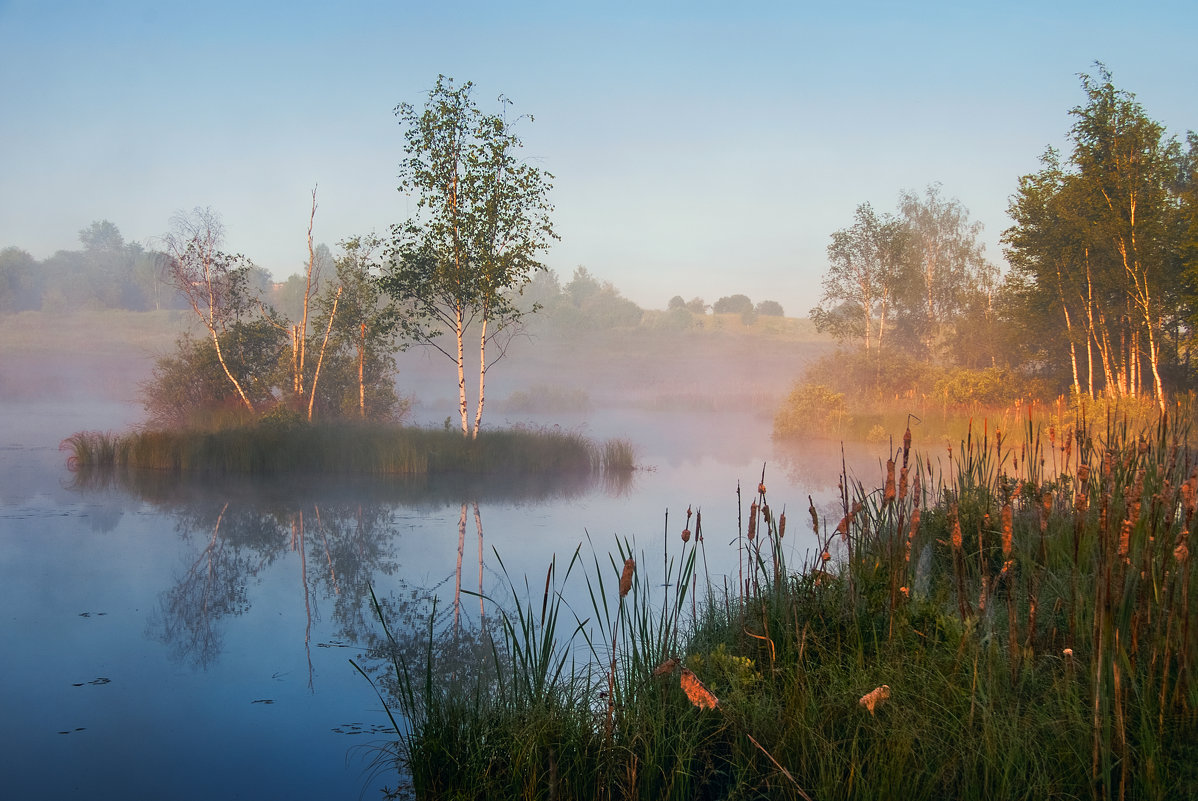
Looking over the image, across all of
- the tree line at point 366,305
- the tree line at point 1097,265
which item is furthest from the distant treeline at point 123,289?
the tree line at point 1097,265

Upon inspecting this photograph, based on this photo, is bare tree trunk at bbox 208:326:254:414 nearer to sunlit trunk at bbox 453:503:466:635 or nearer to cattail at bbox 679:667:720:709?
sunlit trunk at bbox 453:503:466:635

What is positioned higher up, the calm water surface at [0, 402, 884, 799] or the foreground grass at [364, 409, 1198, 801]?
the foreground grass at [364, 409, 1198, 801]

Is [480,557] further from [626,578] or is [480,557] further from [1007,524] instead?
[1007,524]

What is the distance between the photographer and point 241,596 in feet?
18.0

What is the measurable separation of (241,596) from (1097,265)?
20.2 meters

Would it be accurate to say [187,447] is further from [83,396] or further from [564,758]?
[83,396]

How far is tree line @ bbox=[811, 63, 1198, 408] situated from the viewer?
57.9 feet

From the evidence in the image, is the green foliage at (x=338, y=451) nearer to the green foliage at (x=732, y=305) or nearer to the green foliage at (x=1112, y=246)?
the green foliage at (x=1112, y=246)

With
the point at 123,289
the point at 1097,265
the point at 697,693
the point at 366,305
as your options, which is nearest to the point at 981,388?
the point at 1097,265

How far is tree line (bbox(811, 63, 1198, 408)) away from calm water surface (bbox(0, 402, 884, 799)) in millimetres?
10868

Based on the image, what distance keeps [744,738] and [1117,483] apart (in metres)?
2.61

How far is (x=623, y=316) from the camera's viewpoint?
194ft

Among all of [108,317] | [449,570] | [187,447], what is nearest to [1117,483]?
[449,570]

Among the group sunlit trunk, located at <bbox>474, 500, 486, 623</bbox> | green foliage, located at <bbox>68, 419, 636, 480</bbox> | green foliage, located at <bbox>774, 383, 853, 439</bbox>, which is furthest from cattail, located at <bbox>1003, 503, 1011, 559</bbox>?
green foliage, located at <bbox>774, 383, 853, 439</bbox>
